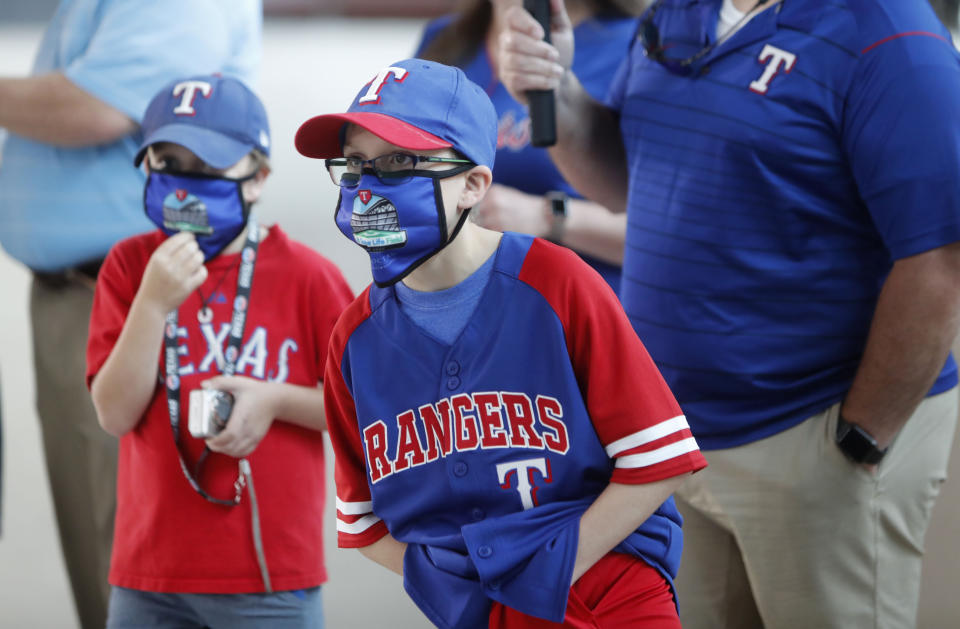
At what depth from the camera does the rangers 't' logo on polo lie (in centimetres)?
141

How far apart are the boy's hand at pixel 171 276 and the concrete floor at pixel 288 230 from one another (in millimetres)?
1368

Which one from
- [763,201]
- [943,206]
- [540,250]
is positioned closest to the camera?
[540,250]

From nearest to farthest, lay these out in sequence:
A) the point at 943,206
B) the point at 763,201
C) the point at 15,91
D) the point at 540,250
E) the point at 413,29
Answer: the point at 540,250, the point at 943,206, the point at 763,201, the point at 15,91, the point at 413,29

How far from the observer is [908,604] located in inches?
60.5

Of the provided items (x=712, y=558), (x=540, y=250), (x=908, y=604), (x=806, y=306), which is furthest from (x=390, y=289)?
(x=908, y=604)

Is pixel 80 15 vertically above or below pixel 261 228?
above

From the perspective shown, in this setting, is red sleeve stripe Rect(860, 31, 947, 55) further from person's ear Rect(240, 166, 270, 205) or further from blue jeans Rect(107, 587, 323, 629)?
blue jeans Rect(107, 587, 323, 629)

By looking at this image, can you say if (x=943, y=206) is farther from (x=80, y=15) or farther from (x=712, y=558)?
(x=80, y=15)

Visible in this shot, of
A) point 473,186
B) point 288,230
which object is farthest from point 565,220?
point 288,230

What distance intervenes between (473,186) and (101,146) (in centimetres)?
116

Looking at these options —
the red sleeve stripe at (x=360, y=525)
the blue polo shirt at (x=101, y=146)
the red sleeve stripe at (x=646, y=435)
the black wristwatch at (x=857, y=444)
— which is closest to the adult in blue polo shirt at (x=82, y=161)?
the blue polo shirt at (x=101, y=146)

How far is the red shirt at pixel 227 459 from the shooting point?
5.14ft

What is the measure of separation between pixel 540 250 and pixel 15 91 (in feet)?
4.34

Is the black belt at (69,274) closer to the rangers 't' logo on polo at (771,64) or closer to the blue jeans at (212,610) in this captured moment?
the blue jeans at (212,610)
